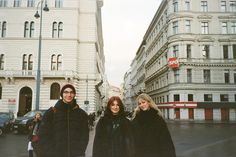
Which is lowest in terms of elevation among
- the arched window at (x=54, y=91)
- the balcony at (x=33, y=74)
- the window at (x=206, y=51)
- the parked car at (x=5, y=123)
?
the parked car at (x=5, y=123)

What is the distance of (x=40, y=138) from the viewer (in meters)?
4.36

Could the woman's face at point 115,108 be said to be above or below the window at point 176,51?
below

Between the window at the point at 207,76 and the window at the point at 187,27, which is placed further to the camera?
the window at the point at 187,27

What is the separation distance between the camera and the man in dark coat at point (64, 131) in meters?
4.38

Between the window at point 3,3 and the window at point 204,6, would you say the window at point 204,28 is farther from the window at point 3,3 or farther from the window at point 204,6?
the window at point 3,3

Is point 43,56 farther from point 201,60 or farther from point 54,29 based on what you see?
point 201,60

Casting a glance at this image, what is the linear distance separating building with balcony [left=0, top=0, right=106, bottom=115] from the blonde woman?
34852 millimetres

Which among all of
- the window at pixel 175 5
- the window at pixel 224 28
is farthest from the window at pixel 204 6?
the window at pixel 175 5

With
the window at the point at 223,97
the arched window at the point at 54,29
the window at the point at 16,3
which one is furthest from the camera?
the window at the point at 223,97

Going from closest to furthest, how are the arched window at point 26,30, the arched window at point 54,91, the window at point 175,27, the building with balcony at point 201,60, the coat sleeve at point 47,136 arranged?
the coat sleeve at point 47,136, the arched window at point 54,91, the arched window at point 26,30, the building with balcony at point 201,60, the window at point 175,27

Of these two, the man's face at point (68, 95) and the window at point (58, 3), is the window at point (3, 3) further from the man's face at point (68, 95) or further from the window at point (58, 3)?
the man's face at point (68, 95)

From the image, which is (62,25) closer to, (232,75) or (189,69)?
(189,69)

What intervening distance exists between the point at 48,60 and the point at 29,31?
5.39 m

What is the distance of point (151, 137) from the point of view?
480cm
